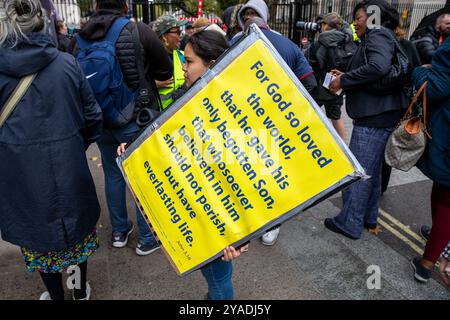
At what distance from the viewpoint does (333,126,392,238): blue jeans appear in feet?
9.86

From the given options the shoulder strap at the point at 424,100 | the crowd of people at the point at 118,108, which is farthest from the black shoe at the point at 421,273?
the shoulder strap at the point at 424,100

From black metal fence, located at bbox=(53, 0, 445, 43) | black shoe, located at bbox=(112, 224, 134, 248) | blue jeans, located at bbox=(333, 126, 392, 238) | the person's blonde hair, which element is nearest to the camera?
the person's blonde hair

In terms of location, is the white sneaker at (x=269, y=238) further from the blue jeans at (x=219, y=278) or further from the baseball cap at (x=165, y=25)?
the baseball cap at (x=165, y=25)

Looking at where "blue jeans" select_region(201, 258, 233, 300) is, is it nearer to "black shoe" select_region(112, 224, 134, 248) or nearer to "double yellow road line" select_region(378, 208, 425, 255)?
"black shoe" select_region(112, 224, 134, 248)

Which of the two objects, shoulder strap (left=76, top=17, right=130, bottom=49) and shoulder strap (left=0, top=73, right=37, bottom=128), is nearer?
shoulder strap (left=0, top=73, right=37, bottom=128)

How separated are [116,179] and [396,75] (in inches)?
86.3

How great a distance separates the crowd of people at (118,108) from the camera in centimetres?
182

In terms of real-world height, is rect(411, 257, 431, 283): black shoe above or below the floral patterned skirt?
below

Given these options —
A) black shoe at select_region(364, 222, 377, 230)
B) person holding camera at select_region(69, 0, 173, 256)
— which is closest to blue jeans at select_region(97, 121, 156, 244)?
person holding camera at select_region(69, 0, 173, 256)

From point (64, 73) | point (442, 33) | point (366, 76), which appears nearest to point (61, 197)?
point (64, 73)

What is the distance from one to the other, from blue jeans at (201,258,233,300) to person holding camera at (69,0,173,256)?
2.94 ft

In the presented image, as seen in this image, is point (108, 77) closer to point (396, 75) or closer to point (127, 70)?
point (127, 70)

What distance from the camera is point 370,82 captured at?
9.30 feet

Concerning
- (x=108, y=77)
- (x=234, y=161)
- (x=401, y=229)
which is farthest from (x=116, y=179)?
(x=401, y=229)
